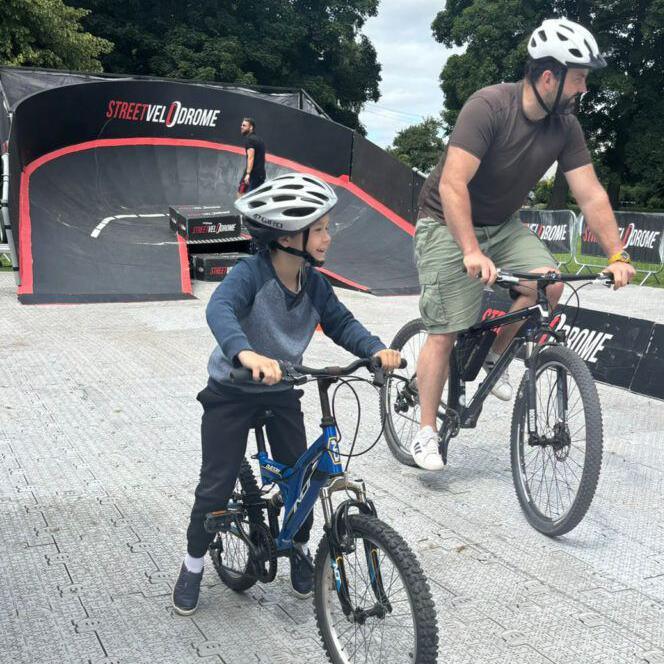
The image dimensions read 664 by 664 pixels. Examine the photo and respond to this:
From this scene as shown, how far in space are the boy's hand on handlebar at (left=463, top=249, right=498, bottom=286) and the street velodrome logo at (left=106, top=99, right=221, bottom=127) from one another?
13721 millimetres

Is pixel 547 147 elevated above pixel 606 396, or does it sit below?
above

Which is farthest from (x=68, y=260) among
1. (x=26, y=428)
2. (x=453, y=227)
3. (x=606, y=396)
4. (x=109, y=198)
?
(x=453, y=227)

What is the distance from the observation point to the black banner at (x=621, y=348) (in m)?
6.39

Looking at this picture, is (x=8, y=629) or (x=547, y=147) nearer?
(x=8, y=629)

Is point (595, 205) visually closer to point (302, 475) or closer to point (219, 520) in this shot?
point (302, 475)

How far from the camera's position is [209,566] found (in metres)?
3.55

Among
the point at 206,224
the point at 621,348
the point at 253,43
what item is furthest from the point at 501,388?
the point at 253,43

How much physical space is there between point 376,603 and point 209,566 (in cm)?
124

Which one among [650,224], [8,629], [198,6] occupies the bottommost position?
[8,629]

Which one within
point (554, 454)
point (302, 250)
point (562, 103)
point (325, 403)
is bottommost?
point (554, 454)

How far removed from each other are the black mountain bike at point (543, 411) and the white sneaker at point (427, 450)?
0.43 feet

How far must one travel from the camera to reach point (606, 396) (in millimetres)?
6406

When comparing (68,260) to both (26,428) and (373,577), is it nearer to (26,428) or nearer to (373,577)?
(26,428)

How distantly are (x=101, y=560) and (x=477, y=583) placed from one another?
1.54 metres
